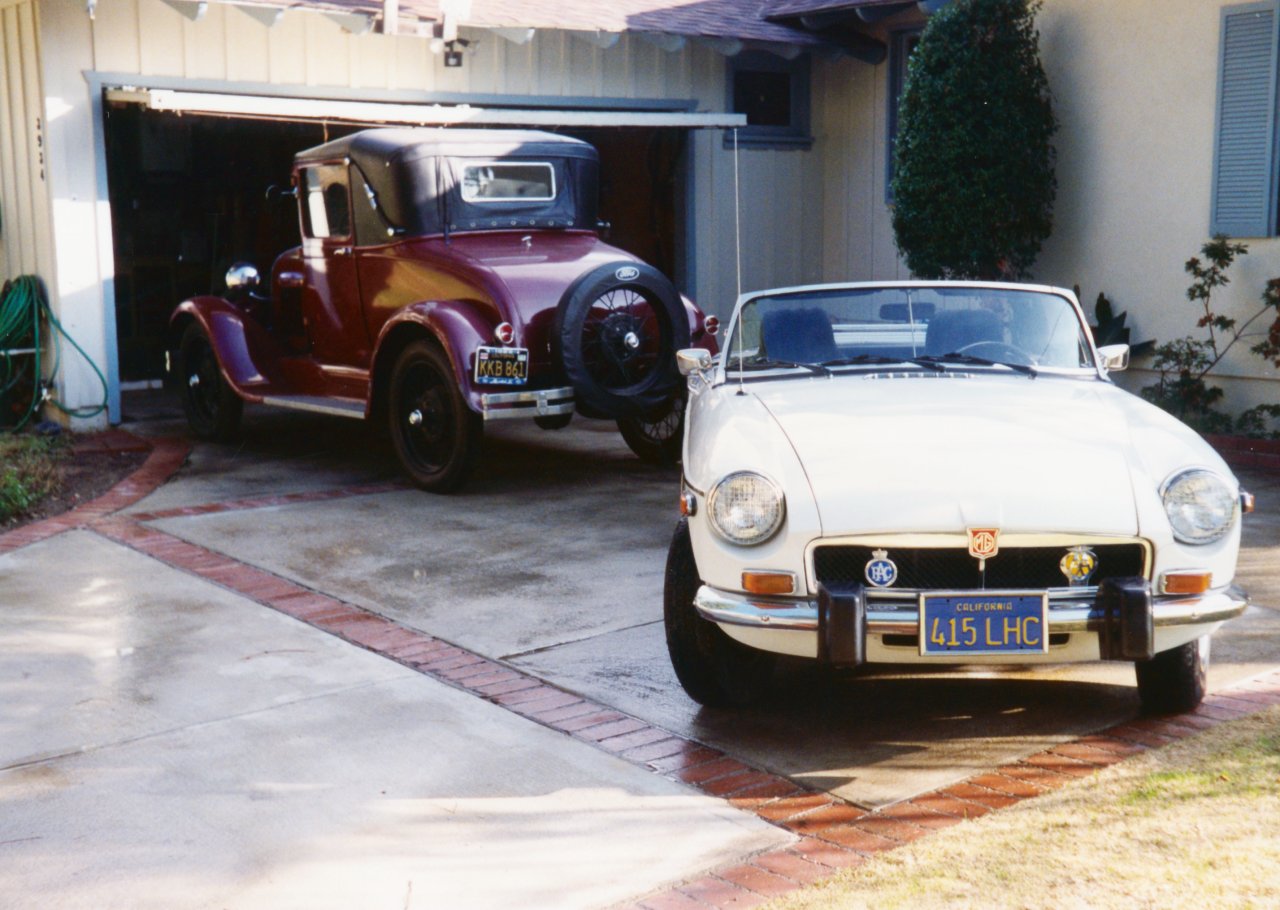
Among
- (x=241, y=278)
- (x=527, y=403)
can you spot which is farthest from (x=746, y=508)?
(x=241, y=278)

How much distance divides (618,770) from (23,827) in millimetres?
1655

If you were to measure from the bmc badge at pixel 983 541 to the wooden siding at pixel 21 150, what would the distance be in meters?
8.20

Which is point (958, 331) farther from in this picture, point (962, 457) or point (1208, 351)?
point (1208, 351)

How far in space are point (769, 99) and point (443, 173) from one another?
5748mm

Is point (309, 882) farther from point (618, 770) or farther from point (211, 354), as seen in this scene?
point (211, 354)

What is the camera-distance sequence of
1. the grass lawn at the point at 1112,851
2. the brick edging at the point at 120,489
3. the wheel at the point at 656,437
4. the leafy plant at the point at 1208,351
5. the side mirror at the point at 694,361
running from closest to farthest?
the grass lawn at the point at 1112,851 < the side mirror at the point at 694,361 < the brick edging at the point at 120,489 < the wheel at the point at 656,437 < the leafy plant at the point at 1208,351

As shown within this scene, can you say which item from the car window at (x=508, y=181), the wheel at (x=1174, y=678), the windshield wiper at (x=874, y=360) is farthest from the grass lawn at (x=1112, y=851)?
the car window at (x=508, y=181)

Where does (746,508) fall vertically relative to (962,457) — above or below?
below

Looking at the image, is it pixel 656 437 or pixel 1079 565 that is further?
pixel 656 437

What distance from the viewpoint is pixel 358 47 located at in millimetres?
11391

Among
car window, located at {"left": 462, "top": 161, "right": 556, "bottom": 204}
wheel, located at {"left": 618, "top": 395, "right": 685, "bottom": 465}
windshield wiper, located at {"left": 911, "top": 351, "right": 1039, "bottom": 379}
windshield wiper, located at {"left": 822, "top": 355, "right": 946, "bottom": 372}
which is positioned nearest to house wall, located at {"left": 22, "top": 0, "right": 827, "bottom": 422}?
car window, located at {"left": 462, "top": 161, "right": 556, "bottom": 204}

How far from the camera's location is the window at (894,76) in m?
13.0

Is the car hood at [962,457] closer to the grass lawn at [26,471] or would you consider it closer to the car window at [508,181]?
the car window at [508,181]

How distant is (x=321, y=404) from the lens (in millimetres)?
9094
